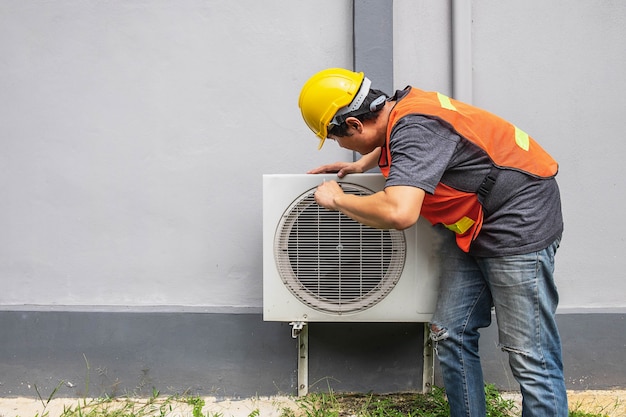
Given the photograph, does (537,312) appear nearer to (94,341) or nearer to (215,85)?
(215,85)

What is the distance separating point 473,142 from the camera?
177cm

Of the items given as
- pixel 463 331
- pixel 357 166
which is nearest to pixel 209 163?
pixel 357 166

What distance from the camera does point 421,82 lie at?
2.62 m

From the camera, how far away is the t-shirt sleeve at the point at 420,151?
1681mm

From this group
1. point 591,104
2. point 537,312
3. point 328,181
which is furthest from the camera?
point 591,104

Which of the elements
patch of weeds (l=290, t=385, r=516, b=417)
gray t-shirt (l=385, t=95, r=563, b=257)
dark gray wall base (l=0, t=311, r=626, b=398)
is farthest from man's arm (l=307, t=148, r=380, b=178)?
patch of weeds (l=290, t=385, r=516, b=417)

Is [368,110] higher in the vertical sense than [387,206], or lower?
higher

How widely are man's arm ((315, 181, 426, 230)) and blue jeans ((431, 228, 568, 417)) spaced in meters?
0.42

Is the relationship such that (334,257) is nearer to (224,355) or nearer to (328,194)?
(328,194)

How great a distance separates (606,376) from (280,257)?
5.71ft

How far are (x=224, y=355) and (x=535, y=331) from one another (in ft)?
4.81

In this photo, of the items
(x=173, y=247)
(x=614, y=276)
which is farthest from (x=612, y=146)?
(x=173, y=247)

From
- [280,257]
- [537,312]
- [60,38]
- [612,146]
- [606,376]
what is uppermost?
[60,38]

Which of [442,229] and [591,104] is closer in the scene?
[442,229]
